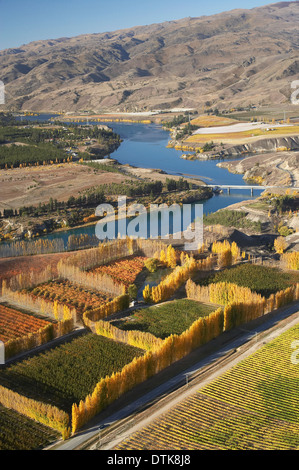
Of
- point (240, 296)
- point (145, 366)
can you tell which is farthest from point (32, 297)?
point (240, 296)

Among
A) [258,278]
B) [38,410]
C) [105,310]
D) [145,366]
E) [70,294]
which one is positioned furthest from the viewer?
[258,278]

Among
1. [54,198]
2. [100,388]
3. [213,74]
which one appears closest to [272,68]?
A: [213,74]

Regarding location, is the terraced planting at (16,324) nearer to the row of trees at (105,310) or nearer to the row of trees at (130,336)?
the row of trees at (105,310)

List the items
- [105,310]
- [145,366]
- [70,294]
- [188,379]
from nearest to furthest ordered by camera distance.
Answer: [188,379], [145,366], [105,310], [70,294]

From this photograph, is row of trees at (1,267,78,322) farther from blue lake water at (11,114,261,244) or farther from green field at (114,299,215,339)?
blue lake water at (11,114,261,244)

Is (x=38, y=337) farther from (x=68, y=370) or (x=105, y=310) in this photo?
(x=105, y=310)

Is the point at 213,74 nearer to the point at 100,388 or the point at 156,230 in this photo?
the point at 156,230

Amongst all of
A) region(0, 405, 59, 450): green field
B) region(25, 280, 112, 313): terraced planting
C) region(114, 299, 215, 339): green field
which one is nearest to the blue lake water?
region(25, 280, 112, 313): terraced planting
